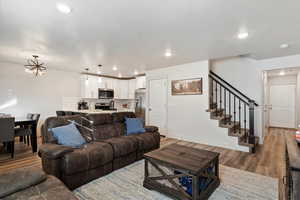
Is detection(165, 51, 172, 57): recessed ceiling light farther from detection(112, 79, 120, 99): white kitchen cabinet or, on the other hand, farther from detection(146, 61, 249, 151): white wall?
detection(112, 79, 120, 99): white kitchen cabinet

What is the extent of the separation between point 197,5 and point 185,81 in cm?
306

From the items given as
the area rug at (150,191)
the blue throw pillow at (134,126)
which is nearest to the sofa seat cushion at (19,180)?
the area rug at (150,191)

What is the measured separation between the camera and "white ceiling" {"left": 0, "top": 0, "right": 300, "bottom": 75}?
1801 mm

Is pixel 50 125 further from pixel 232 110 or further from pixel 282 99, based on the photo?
pixel 282 99

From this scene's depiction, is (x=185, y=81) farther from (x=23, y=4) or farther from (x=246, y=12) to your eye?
(x=23, y=4)

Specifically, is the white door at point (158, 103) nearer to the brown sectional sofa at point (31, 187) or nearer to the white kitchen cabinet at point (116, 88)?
the white kitchen cabinet at point (116, 88)

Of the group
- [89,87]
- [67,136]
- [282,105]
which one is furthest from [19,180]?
[282,105]

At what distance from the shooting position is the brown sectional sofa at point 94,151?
2.00 m

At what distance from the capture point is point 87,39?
2.79 metres

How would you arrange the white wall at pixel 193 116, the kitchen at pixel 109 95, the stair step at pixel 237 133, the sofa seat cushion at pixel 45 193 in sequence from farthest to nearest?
the kitchen at pixel 109 95 → the white wall at pixel 193 116 → the stair step at pixel 237 133 → the sofa seat cushion at pixel 45 193

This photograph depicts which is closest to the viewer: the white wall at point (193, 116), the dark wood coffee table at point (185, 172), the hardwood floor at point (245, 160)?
the dark wood coffee table at point (185, 172)

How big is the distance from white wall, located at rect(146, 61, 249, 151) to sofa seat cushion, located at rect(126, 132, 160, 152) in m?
1.58

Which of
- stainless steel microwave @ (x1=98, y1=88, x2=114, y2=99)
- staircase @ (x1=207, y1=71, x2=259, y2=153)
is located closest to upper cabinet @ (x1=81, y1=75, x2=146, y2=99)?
stainless steel microwave @ (x1=98, y1=88, x2=114, y2=99)

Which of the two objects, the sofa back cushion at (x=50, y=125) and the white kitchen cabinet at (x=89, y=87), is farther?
the white kitchen cabinet at (x=89, y=87)
